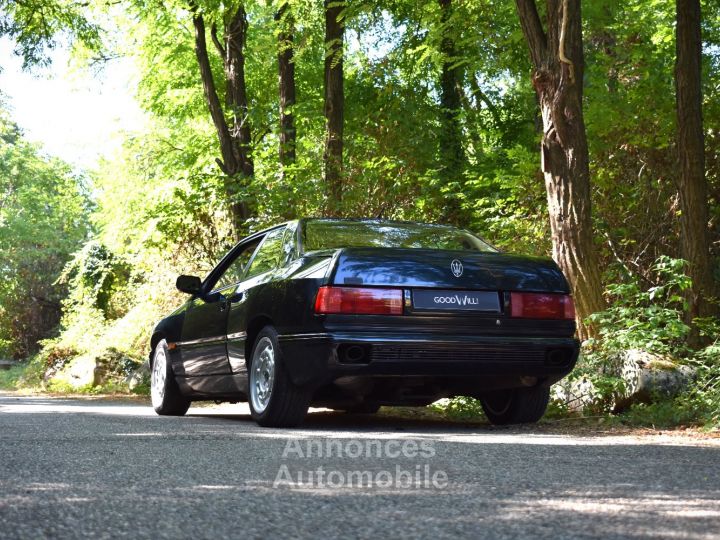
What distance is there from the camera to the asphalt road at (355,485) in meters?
3.80

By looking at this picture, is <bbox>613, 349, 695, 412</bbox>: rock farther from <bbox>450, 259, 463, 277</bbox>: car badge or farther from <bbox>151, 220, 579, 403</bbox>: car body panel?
<bbox>450, 259, 463, 277</bbox>: car badge

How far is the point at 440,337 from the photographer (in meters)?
7.36

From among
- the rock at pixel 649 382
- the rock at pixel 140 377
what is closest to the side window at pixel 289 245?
the rock at pixel 649 382

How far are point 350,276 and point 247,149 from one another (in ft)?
40.0

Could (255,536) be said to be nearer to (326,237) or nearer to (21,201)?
(326,237)

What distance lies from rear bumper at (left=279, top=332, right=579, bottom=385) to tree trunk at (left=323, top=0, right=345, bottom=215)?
9222 mm

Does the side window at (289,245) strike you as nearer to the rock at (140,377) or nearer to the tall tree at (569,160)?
the tall tree at (569,160)

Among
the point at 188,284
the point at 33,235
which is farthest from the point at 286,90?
the point at 33,235

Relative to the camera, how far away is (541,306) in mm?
7723

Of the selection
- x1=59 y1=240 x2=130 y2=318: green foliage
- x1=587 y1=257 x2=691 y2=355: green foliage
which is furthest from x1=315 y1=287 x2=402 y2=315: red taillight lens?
x1=59 y1=240 x2=130 y2=318: green foliage

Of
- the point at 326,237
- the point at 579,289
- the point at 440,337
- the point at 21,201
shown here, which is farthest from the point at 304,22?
the point at 21,201

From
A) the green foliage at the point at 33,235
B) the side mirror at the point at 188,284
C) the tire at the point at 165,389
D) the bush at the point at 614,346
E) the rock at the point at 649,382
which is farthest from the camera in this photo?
the green foliage at the point at 33,235

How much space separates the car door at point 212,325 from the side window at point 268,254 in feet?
0.86

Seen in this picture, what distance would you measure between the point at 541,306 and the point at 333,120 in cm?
1049
